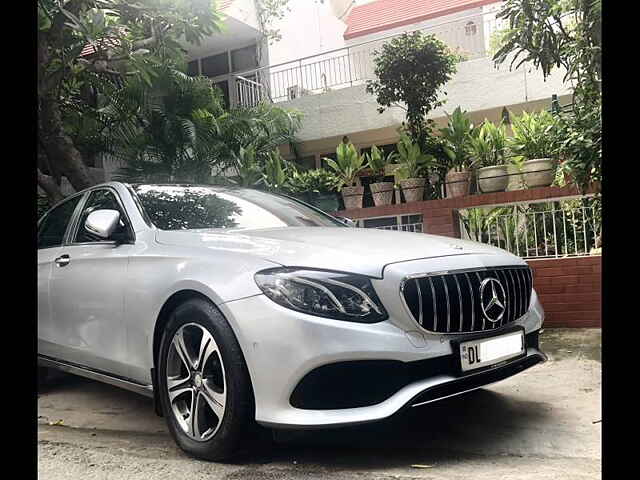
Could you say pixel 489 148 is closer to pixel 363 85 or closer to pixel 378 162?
pixel 378 162

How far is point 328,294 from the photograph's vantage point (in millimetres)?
2367

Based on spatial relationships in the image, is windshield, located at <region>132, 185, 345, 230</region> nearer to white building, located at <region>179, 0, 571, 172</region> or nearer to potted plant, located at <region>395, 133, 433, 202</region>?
potted plant, located at <region>395, 133, 433, 202</region>

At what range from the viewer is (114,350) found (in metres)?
3.18

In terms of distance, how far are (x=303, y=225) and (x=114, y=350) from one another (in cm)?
127

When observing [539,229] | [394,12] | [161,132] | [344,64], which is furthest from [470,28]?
[539,229]

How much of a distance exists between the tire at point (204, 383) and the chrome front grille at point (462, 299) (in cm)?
78

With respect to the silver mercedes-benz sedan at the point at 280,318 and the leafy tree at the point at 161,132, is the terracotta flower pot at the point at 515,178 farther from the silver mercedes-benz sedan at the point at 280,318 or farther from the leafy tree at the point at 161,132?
the leafy tree at the point at 161,132

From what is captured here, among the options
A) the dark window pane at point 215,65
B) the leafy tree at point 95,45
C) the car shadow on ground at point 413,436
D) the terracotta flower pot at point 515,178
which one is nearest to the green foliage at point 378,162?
the terracotta flower pot at point 515,178

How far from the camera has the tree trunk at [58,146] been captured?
730cm

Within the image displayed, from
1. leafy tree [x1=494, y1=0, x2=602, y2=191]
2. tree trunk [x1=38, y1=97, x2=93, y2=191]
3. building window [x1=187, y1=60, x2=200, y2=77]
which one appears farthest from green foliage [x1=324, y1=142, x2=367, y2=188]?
building window [x1=187, y1=60, x2=200, y2=77]

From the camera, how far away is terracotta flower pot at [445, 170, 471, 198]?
21.1 feet

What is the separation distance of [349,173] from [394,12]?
1113 cm

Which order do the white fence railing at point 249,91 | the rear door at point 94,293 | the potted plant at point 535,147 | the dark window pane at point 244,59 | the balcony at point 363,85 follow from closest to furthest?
the rear door at point 94,293 → the potted plant at point 535,147 → the balcony at point 363,85 → the white fence railing at point 249,91 → the dark window pane at point 244,59
